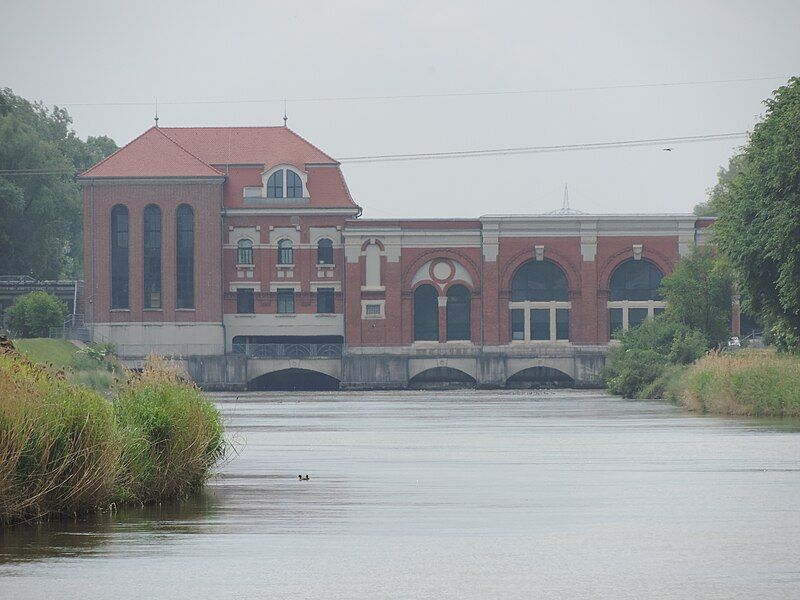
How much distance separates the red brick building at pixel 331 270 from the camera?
102000 millimetres

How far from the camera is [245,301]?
104 m

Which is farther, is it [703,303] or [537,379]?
[537,379]

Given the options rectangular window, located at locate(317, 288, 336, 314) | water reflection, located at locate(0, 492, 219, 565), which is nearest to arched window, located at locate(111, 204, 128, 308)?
rectangular window, located at locate(317, 288, 336, 314)

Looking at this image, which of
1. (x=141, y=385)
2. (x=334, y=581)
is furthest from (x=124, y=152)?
(x=334, y=581)

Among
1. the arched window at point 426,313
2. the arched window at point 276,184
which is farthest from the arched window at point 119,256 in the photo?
the arched window at point 426,313

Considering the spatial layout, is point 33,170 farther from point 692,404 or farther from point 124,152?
point 692,404

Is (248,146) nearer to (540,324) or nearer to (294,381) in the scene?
(294,381)

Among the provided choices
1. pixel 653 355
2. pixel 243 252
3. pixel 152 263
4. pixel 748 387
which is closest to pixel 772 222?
pixel 748 387

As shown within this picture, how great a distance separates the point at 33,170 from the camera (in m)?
110

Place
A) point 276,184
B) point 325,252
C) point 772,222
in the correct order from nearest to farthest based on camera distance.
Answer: point 772,222
point 325,252
point 276,184

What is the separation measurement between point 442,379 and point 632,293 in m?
13.3

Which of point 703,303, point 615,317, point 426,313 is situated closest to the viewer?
point 703,303

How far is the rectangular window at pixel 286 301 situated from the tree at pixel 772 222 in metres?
47.0

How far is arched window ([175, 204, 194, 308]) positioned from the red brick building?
89mm
